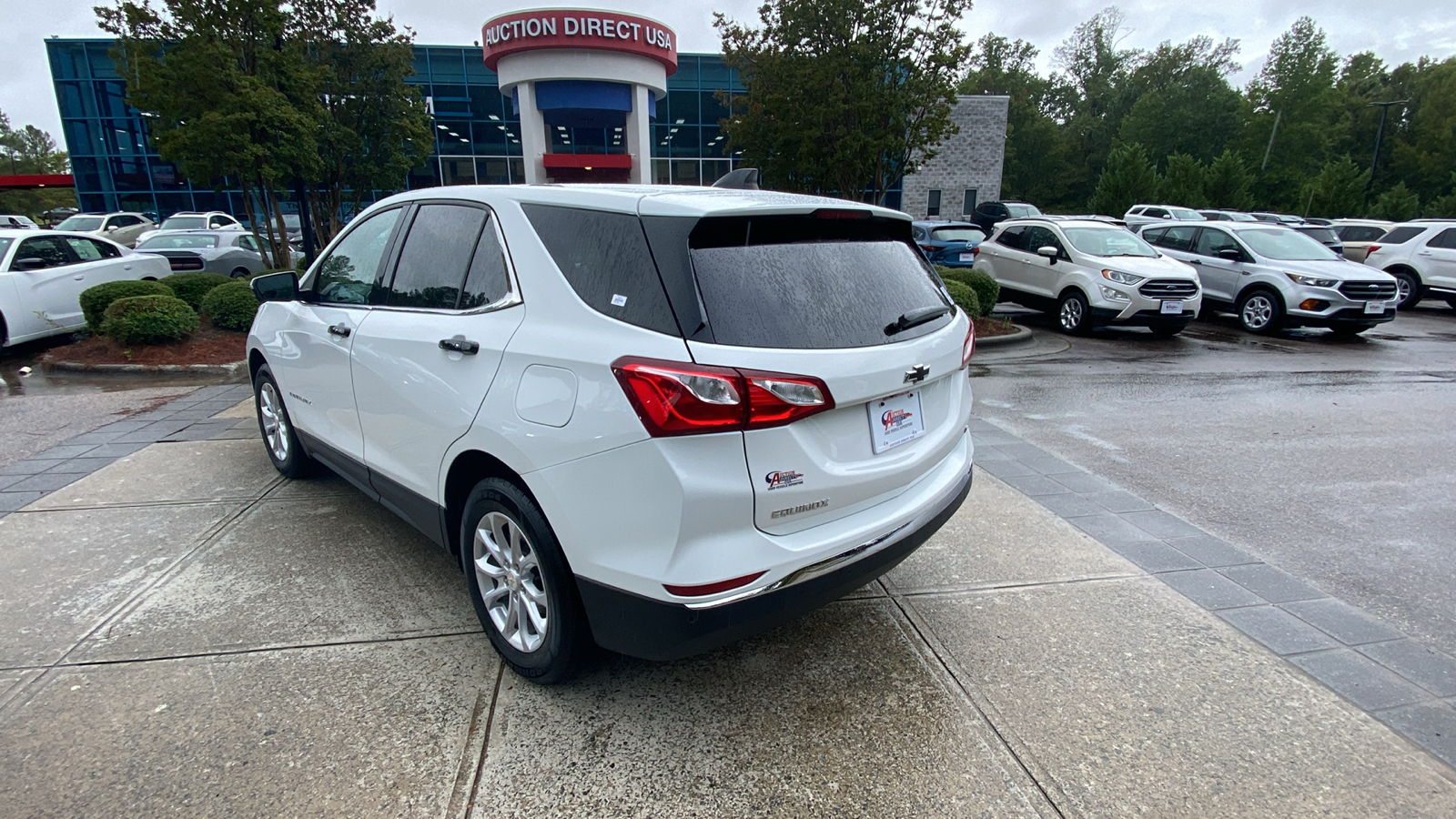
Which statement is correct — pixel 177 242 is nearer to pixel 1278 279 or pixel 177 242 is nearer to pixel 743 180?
pixel 743 180

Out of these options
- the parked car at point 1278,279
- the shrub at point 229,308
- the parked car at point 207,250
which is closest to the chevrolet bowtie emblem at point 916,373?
the shrub at point 229,308

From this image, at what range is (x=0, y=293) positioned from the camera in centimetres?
869

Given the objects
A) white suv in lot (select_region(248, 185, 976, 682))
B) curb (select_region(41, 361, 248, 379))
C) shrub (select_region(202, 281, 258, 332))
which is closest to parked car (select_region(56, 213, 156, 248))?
shrub (select_region(202, 281, 258, 332))

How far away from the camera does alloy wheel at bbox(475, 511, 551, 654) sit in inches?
101

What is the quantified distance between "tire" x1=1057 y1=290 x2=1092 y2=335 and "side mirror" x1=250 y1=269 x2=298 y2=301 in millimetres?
10644

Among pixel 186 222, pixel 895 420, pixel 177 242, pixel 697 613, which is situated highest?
pixel 186 222

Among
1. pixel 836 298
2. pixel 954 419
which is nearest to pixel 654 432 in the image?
pixel 836 298

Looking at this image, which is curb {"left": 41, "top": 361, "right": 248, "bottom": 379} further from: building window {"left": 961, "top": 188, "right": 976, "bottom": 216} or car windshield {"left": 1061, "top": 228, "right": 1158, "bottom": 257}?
building window {"left": 961, "top": 188, "right": 976, "bottom": 216}

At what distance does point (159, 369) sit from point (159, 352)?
50 cm

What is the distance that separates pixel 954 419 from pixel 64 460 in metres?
6.02

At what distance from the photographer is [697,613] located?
2.14 m

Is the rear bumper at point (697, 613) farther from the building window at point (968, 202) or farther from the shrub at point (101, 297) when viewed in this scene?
the building window at point (968, 202)

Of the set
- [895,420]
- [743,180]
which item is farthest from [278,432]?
[895,420]

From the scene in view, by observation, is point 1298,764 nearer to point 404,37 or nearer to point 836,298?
point 836,298
